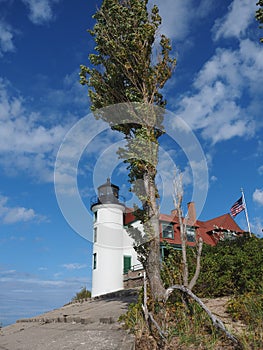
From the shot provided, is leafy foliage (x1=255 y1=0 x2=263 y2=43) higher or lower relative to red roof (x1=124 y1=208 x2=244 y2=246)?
lower

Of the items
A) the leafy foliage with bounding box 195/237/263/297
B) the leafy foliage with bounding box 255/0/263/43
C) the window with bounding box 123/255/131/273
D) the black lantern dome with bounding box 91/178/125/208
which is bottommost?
the leafy foliage with bounding box 195/237/263/297

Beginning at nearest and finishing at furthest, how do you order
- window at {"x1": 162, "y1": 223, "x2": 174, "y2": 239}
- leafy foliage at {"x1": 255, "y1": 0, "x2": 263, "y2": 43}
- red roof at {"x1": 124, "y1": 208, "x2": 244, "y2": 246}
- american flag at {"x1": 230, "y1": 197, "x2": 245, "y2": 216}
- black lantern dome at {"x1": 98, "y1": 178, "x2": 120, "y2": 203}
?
leafy foliage at {"x1": 255, "y1": 0, "x2": 263, "y2": 43}
american flag at {"x1": 230, "y1": 197, "x2": 245, "y2": 216}
window at {"x1": 162, "y1": 223, "x2": 174, "y2": 239}
red roof at {"x1": 124, "y1": 208, "x2": 244, "y2": 246}
black lantern dome at {"x1": 98, "y1": 178, "x2": 120, "y2": 203}

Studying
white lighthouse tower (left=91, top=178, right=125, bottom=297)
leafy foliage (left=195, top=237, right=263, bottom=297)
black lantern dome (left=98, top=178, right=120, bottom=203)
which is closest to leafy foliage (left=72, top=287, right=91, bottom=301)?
white lighthouse tower (left=91, top=178, right=125, bottom=297)

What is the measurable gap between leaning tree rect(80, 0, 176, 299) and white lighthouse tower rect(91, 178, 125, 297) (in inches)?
604

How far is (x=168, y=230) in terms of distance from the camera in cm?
2567

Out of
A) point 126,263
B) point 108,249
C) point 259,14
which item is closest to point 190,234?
point 126,263

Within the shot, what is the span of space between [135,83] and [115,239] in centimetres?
1798

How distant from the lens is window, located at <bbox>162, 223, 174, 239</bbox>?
25.3 meters

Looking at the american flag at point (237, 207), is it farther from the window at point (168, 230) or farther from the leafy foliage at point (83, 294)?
the leafy foliage at point (83, 294)

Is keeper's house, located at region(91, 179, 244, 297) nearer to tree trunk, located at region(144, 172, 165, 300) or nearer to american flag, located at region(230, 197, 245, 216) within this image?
american flag, located at region(230, 197, 245, 216)

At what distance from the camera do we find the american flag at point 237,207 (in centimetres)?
2204

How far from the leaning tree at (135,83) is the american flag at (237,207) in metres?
14.2

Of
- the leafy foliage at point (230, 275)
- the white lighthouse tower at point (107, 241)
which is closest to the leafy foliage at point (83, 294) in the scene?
the white lighthouse tower at point (107, 241)

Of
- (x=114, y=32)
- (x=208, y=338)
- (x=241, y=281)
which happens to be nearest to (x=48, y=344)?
(x=208, y=338)
